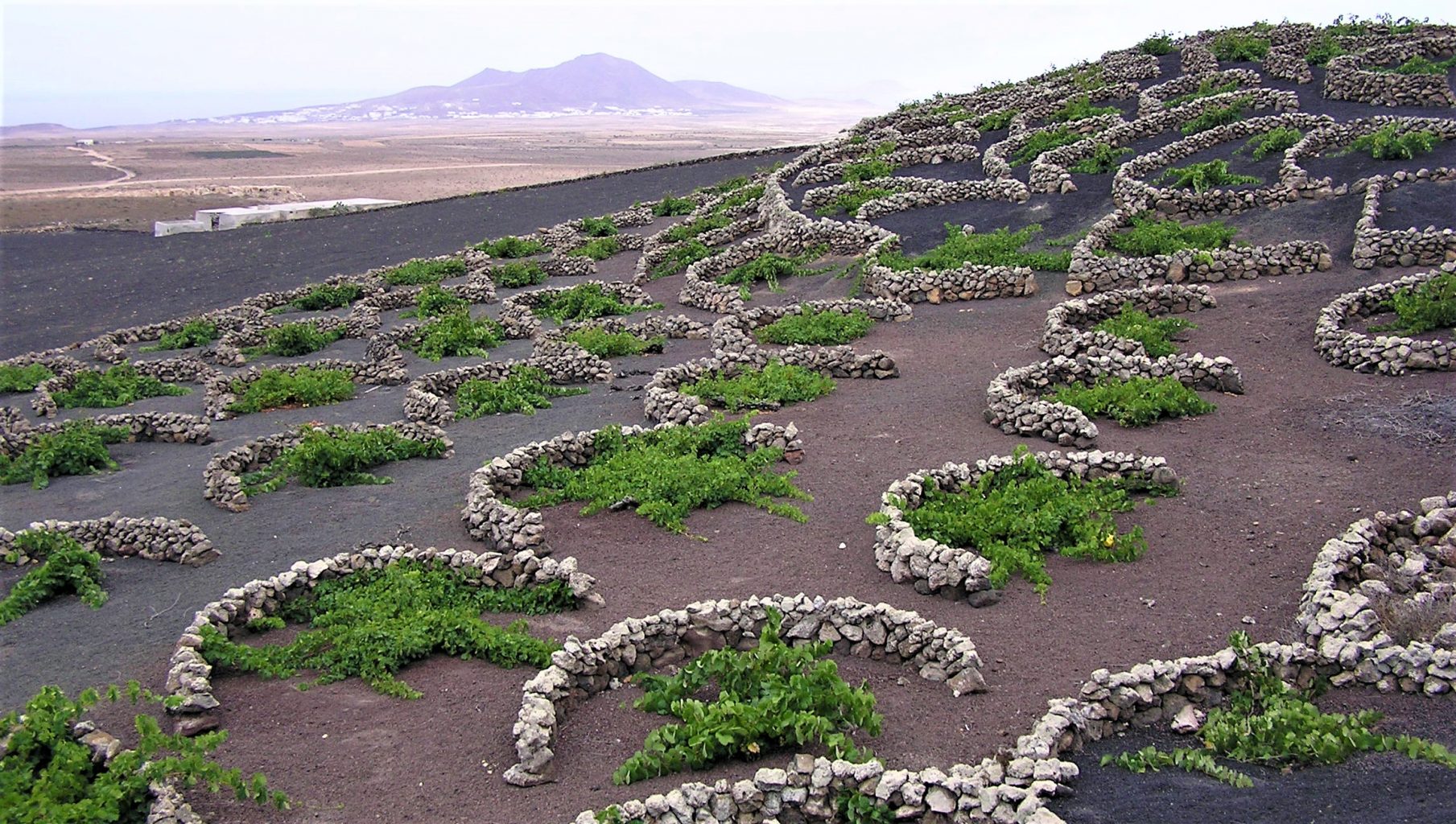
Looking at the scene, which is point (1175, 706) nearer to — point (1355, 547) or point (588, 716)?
point (1355, 547)

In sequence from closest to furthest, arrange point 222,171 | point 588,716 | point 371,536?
point 588,716 < point 371,536 < point 222,171

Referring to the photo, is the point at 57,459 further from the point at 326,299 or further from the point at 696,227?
the point at 696,227

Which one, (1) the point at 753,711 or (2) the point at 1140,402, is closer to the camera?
(1) the point at 753,711

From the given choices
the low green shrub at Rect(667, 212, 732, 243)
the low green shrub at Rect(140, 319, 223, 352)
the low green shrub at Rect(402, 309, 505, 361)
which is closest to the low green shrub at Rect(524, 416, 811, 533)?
the low green shrub at Rect(402, 309, 505, 361)

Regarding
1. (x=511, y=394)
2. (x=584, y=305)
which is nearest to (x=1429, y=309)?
(x=511, y=394)

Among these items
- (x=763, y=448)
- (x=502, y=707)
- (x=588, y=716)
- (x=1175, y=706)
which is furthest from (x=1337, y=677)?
(x=763, y=448)

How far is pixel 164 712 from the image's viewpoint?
320 inches

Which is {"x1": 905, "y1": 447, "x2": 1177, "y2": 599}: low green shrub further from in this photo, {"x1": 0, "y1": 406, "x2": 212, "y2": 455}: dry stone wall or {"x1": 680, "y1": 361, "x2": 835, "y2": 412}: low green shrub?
{"x1": 0, "y1": 406, "x2": 212, "y2": 455}: dry stone wall

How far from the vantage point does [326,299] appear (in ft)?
88.0

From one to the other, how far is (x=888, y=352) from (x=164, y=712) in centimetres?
1226

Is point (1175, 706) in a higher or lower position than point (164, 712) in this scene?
higher

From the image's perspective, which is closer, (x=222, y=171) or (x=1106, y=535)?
(x=1106, y=535)

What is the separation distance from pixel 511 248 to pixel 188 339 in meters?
9.61

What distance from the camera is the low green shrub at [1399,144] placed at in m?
21.3
